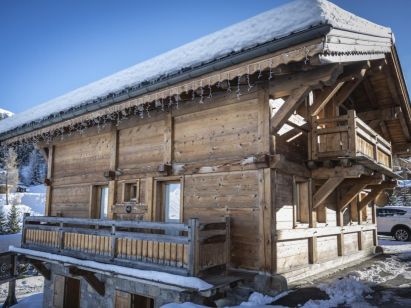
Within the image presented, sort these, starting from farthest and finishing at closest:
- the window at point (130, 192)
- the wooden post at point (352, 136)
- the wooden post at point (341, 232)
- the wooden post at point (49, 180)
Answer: the wooden post at point (49, 180), the window at point (130, 192), the wooden post at point (341, 232), the wooden post at point (352, 136)

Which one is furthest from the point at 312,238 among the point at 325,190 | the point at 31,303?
the point at 31,303

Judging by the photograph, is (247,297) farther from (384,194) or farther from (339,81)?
(384,194)

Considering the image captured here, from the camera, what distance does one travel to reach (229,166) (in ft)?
25.9

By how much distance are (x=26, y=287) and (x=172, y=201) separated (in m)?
14.8

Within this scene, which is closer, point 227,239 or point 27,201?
point 227,239

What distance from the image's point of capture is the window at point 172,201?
30.4ft

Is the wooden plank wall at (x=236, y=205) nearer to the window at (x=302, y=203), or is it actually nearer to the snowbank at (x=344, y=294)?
the snowbank at (x=344, y=294)

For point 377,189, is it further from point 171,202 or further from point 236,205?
point 171,202

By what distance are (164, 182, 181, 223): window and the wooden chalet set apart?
40 mm

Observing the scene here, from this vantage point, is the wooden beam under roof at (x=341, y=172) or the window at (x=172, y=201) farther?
the window at (x=172, y=201)

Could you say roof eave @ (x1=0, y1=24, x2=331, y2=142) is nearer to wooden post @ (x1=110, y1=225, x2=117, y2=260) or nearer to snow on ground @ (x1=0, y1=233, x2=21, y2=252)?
wooden post @ (x1=110, y1=225, x2=117, y2=260)

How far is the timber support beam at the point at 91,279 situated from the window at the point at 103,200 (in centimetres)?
218

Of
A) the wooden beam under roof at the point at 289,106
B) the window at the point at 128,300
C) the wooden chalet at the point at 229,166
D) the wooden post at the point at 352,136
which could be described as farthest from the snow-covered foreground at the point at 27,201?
the wooden post at the point at 352,136

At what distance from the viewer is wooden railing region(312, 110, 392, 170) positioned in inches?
304
